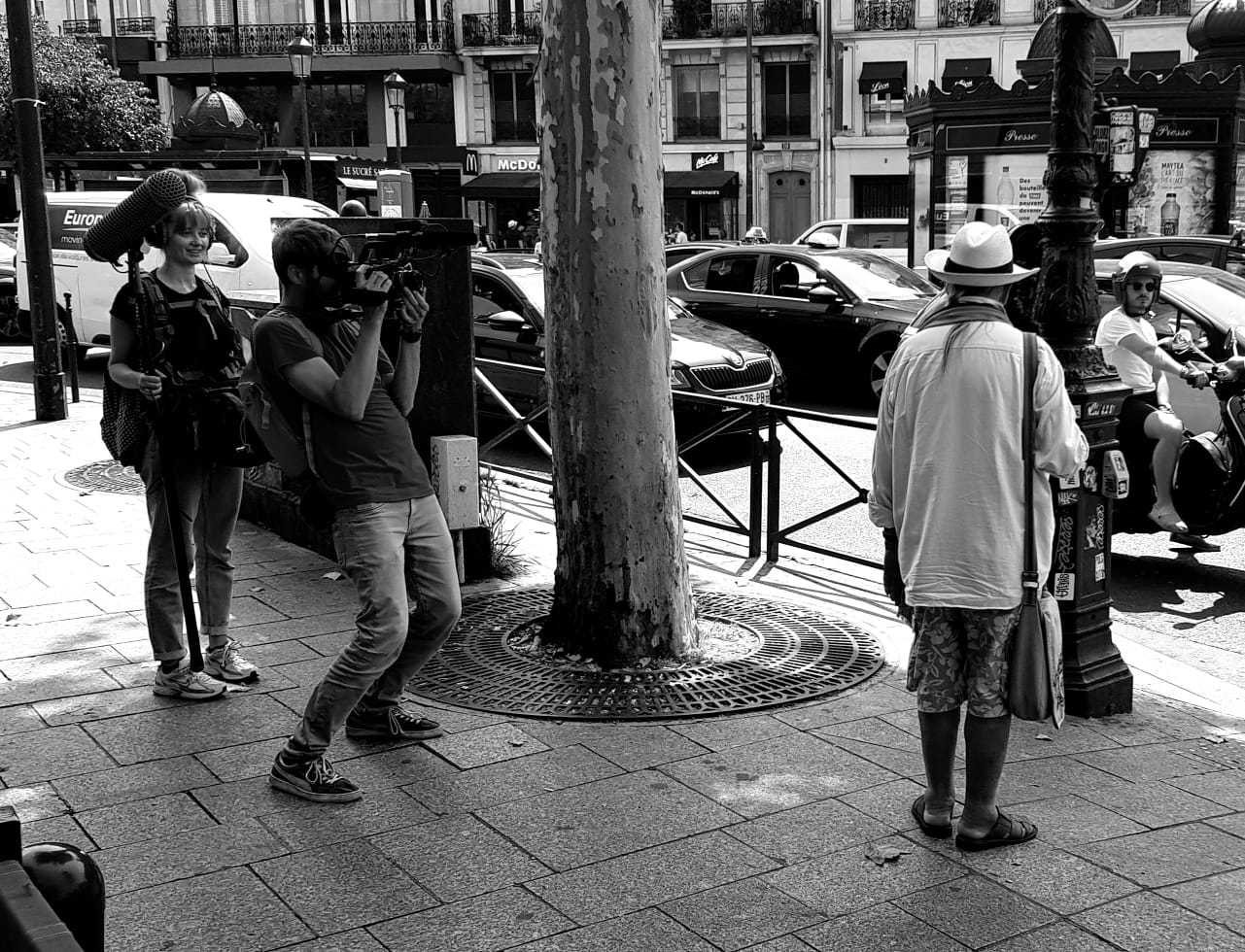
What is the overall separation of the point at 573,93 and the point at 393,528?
208 centimetres

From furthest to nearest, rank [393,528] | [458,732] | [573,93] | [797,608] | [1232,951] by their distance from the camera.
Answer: [797,608] < [573,93] < [458,732] < [393,528] < [1232,951]

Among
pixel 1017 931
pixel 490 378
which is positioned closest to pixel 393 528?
pixel 1017 931

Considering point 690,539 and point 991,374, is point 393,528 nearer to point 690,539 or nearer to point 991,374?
point 991,374

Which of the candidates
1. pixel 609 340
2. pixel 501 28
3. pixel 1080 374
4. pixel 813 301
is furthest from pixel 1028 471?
pixel 501 28

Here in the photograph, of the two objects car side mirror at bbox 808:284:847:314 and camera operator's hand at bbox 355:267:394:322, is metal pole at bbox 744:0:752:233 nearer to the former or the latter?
car side mirror at bbox 808:284:847:314

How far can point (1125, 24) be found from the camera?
41.7 meters

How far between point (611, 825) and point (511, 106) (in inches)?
1816

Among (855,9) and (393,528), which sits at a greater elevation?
(855,9)

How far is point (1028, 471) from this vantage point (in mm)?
3830

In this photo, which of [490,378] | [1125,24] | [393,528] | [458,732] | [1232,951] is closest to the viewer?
[1232,951]

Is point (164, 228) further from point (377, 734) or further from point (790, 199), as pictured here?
point (790, 199)

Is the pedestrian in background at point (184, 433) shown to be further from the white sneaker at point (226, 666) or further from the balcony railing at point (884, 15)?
the balcony railing at point (884, 15)

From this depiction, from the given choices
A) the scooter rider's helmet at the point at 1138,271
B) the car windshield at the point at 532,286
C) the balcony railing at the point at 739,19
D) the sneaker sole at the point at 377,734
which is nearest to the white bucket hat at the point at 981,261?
the sneaker sole at the point at 377,734

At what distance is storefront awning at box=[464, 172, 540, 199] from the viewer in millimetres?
45406
